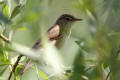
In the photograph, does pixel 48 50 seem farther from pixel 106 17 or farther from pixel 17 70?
pixel 17 70

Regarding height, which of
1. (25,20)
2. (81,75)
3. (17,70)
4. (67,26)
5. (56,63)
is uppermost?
(25,20)

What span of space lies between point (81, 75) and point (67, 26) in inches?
99.8

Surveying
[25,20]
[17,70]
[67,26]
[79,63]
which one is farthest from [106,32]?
[67,26]

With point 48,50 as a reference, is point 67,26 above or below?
below

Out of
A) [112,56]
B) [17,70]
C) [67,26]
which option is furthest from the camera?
[67,26]

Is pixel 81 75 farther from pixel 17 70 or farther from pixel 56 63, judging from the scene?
pixel 17 70

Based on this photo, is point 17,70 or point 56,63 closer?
point 56,63

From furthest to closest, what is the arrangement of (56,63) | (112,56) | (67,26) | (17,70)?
1. (67,26)
2. (17,70)
3. (112,56)
4. (56,63)

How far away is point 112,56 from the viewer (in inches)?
35.5

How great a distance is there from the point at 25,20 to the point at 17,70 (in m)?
0.99

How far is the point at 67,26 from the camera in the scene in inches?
136

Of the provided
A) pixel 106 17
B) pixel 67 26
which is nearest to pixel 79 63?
pixel 106 17

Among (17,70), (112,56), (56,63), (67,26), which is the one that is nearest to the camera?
(56,63)

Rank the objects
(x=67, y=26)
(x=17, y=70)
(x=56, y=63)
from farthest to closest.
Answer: (x=67, y=26)
(x=17, y=70)
(x=56, y=63)
